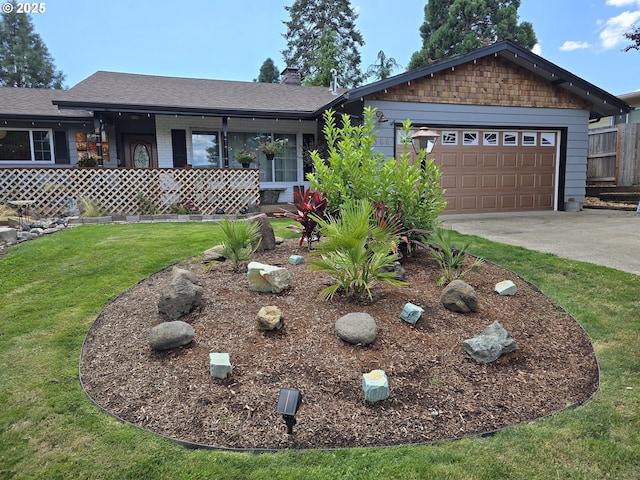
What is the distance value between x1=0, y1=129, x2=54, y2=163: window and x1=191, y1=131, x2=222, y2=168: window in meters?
4.07

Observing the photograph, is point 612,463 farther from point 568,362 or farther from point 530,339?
point 530,339

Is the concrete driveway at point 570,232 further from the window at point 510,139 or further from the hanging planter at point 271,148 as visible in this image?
the hanging planter at point 271,148

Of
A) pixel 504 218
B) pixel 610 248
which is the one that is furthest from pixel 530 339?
pixel 504 218

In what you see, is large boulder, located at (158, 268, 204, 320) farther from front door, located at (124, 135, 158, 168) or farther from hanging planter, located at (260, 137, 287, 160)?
front door, located at (124, 135, 158, 168)

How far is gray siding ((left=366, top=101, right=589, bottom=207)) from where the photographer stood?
32.5 feet

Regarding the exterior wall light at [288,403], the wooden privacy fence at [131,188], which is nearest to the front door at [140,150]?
the wooden privacy fence at [131,188]

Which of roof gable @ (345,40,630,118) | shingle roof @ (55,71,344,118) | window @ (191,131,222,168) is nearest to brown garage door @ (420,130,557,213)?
roof gable @ (345,40,630,118)

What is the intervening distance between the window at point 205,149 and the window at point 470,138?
676cm

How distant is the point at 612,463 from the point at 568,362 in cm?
109

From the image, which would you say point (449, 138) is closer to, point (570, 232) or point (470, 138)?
point (470, 138)

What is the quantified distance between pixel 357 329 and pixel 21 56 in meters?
38.7

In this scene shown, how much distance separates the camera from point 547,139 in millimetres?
11492

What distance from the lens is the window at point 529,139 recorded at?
1127cm

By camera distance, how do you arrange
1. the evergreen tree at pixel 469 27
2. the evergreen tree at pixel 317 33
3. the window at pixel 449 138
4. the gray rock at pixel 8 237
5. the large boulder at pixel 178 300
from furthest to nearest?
the evergreen tree at pixel 317 33, the evergreen tree at pixel 469 27, the window at pixel 449 138, the gray rock at pixel 8 237, the large boulder at pixel 178 300
